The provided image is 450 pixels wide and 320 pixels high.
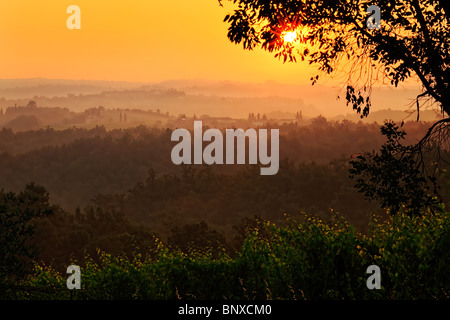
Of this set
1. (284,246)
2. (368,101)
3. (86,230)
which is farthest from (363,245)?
(86,230)

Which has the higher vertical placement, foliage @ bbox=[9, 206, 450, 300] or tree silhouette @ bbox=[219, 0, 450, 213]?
tree silhouette @ bbox=[219, 0, 450, 213]

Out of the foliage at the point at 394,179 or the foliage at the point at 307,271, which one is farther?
the foliage at the point at 307,271

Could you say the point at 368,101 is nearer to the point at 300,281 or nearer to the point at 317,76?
the point at 317,76

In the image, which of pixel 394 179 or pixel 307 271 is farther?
pixel 307 271

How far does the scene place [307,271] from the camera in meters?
16.1

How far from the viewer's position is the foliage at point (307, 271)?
15016 millimetres

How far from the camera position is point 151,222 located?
13912cm

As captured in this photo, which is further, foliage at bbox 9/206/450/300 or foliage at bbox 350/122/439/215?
foliage at bbox 9/206/450/300

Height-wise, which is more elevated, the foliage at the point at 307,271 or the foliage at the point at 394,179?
the foliage at the point at 394,179

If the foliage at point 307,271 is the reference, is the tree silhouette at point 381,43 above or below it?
above

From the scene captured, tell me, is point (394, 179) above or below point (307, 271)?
above

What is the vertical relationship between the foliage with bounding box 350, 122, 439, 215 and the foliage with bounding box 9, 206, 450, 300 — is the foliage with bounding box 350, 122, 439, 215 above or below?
above

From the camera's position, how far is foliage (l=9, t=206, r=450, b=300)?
15016mm
